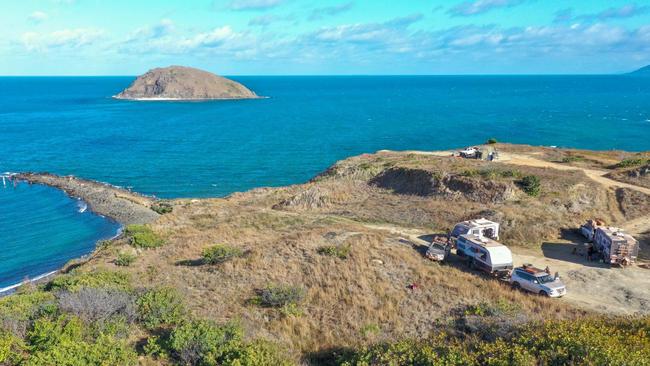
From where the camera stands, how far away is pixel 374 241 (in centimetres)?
2777

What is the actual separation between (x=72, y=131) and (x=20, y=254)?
88413 mm

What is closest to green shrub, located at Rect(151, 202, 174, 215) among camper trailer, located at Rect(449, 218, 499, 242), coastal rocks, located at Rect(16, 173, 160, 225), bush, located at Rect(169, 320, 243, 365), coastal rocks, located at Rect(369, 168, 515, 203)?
coastal rocks, located at Rect(16, 173, 160, 225)

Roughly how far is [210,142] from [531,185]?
3122 inches

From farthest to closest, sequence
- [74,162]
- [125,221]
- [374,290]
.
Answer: [74,162], [125,221], [374,290]

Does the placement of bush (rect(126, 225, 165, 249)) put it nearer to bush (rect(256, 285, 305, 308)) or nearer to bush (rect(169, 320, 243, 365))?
bush (rect(256, 285, 305, 308))

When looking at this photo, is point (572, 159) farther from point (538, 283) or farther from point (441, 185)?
point (538, 283)

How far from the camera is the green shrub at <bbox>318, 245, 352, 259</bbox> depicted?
25.0 metres

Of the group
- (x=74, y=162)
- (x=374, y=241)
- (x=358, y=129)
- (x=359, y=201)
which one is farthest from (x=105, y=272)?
(x=358, y=129)

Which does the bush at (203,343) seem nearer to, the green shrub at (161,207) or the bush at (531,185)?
the bush at (531,185)

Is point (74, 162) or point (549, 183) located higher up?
point (549, 183)

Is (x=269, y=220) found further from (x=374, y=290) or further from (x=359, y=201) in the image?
(x=374, y=290)

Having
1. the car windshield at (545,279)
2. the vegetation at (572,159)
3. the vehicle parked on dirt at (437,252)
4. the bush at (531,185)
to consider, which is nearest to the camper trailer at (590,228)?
the bush at (531,185)

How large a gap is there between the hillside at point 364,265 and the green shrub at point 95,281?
9 centimetres

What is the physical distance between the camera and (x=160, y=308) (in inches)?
698
